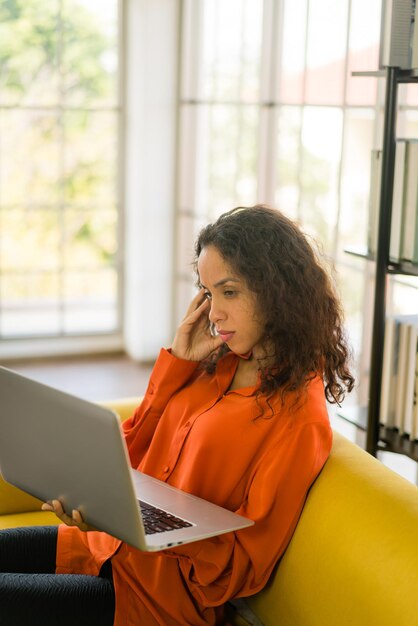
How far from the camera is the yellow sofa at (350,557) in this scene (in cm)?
168

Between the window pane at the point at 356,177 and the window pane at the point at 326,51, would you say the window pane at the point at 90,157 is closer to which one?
the window pane at the point at 326,51

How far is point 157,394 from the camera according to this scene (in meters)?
2.25

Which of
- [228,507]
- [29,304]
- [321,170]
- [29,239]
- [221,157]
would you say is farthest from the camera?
[29,304]

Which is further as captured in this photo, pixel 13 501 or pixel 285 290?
pixel 13 501

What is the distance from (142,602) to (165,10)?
12.0ft

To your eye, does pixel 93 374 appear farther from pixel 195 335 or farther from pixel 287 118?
pixel 195 335

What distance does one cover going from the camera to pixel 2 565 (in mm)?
2045

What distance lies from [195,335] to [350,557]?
75cm

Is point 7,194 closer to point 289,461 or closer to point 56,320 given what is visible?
point 56,320

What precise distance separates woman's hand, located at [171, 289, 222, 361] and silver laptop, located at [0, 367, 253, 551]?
41 cm

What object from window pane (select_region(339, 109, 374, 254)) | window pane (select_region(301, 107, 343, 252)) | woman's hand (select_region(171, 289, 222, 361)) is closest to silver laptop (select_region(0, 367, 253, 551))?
woman's hand (select_region(171, 289, 222, 361))

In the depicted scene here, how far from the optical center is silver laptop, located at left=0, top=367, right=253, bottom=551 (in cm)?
164

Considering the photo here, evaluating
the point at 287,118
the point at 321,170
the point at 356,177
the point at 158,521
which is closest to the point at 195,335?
the point at 158,521

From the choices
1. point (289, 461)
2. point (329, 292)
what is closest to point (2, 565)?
point (289, 461)
